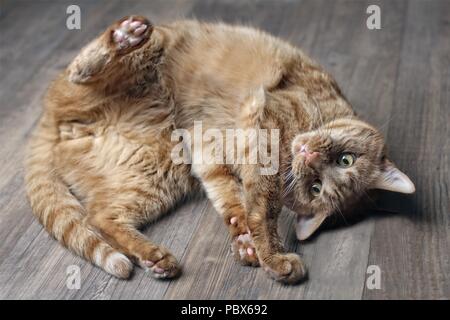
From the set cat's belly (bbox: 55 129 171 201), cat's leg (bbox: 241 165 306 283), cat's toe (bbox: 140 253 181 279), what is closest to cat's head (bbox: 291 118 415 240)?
cat's leg (bbox: 241 165 306 283)

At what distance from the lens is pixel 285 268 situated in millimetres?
2336

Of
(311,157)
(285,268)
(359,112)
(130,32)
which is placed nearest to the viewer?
(285,268)

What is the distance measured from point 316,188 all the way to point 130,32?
0.99 m

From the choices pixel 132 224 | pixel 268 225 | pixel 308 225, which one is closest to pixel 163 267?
pixel 132 224

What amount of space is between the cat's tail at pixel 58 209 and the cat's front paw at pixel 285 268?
1.69ft

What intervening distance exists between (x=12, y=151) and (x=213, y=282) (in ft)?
4.32

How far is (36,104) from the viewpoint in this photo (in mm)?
3473

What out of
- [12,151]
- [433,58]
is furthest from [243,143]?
[433,58]

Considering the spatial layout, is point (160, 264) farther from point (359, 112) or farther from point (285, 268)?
point (359, 112)

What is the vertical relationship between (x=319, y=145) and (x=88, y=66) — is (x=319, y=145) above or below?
below

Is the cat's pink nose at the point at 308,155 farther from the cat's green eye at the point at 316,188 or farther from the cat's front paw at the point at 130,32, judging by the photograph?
the cat's front paw at the point at 130,32

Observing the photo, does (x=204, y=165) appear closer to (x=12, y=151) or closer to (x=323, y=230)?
(x=323, y=230)

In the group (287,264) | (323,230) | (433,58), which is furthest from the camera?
(433,58)

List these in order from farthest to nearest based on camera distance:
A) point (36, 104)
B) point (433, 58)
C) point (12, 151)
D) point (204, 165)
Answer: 1. point (433, 58)
2. point (36, 104)
3. point (12, 151)
4. point (204, 165)
